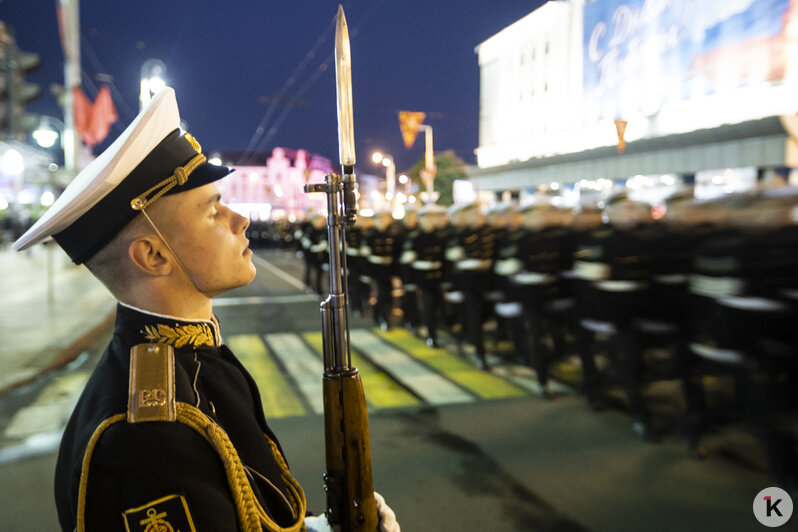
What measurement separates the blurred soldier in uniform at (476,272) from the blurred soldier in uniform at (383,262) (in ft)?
8.76

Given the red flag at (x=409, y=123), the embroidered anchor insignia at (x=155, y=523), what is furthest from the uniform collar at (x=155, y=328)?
the red flag at (x=409, y=123)

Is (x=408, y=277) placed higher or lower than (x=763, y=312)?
lower

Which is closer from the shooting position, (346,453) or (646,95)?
(346,453)

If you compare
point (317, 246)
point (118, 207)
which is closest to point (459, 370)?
point (118, 207)

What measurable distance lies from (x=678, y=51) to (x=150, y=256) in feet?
104

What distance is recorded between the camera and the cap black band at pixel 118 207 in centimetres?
133

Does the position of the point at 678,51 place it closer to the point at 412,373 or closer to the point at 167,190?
the point at 412,373

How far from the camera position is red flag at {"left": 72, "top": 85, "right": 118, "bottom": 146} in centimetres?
2017

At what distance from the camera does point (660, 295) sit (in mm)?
5090

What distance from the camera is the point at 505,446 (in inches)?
192

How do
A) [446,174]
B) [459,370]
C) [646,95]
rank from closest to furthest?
[459,370]
[646,95]
[446,174]

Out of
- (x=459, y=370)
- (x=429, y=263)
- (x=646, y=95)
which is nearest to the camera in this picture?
(x=459, y=370)

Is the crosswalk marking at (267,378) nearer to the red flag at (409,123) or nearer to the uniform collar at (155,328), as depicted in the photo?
the uniform collar at (155,328)

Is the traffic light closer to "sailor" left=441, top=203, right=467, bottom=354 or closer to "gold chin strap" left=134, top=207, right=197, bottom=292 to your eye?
"sailor" left=441, top=203, right=467, bottom=354
